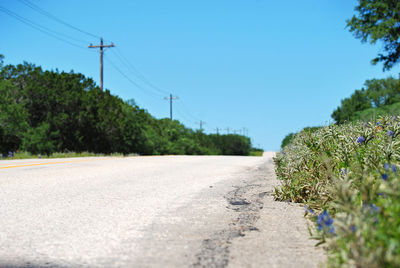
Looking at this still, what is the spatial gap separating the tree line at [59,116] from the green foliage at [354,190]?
17.6 meters

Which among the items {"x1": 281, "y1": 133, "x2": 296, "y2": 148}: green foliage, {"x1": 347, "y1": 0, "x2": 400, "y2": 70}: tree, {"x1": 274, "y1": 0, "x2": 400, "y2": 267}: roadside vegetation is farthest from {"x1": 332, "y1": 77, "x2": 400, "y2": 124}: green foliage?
{"x1": 274, "y1": 0, "x2": 400, "y2": 267}: roadside vegetation

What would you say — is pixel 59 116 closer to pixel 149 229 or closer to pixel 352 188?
pixel 149 229

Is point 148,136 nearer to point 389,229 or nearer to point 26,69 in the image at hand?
point 26,69

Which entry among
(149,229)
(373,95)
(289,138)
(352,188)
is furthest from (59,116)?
(373,95)

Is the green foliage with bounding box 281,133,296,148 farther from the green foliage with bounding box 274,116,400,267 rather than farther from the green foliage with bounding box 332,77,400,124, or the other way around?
the green foliage with bounding box 332,77,400,124

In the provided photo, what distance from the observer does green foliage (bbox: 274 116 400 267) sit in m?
2.03

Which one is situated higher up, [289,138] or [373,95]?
[373,95]

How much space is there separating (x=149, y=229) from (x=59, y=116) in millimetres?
19683

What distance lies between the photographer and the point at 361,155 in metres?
4.13

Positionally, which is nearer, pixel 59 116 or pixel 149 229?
pixel 149 229

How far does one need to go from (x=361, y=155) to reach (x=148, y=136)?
89.0 ft

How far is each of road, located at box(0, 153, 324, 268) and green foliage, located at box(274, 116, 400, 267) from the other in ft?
1.01

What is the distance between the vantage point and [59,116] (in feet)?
69.9

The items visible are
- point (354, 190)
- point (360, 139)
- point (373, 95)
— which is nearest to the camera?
point (354, 190)
